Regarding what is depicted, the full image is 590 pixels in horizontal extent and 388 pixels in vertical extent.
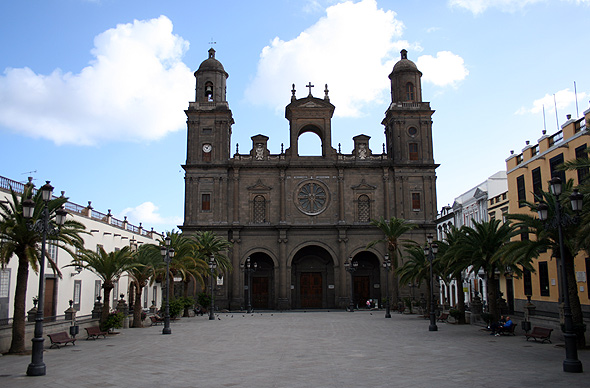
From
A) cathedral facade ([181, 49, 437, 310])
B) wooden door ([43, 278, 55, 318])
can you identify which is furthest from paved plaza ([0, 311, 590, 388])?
cathedral facade ([181, 49, 437, 310])

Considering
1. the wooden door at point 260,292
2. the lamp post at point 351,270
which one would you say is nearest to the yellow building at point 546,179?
the lamp post at point 351,270

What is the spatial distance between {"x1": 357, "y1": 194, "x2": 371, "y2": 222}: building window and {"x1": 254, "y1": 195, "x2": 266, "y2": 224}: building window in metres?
9.65

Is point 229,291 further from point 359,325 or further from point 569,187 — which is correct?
point 569,187

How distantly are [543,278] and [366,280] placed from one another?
71.9 ft

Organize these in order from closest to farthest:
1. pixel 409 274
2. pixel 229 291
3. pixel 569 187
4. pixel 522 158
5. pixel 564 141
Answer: pixel 569 187
pixel 564 141
pixel 522 158
pixel 409 274
pixel 229 291

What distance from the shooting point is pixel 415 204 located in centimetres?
5259

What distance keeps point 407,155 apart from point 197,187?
2143 centimetres

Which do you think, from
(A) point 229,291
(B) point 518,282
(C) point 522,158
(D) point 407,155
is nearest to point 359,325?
(B) point 518,282

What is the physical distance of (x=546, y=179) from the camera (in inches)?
1292

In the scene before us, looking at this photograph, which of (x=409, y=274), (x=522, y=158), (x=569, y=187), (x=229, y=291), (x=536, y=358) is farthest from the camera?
(x=229, y=291)

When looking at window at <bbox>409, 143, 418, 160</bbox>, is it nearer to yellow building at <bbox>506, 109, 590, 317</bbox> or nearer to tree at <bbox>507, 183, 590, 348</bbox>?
yellow building at <bbox>506, 109, 590, 317</bbox>

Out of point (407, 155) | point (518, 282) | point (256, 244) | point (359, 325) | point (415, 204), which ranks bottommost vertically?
point (359, 325)

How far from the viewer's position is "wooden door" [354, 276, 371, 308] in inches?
2120

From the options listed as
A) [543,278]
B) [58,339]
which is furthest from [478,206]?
[58,339]
